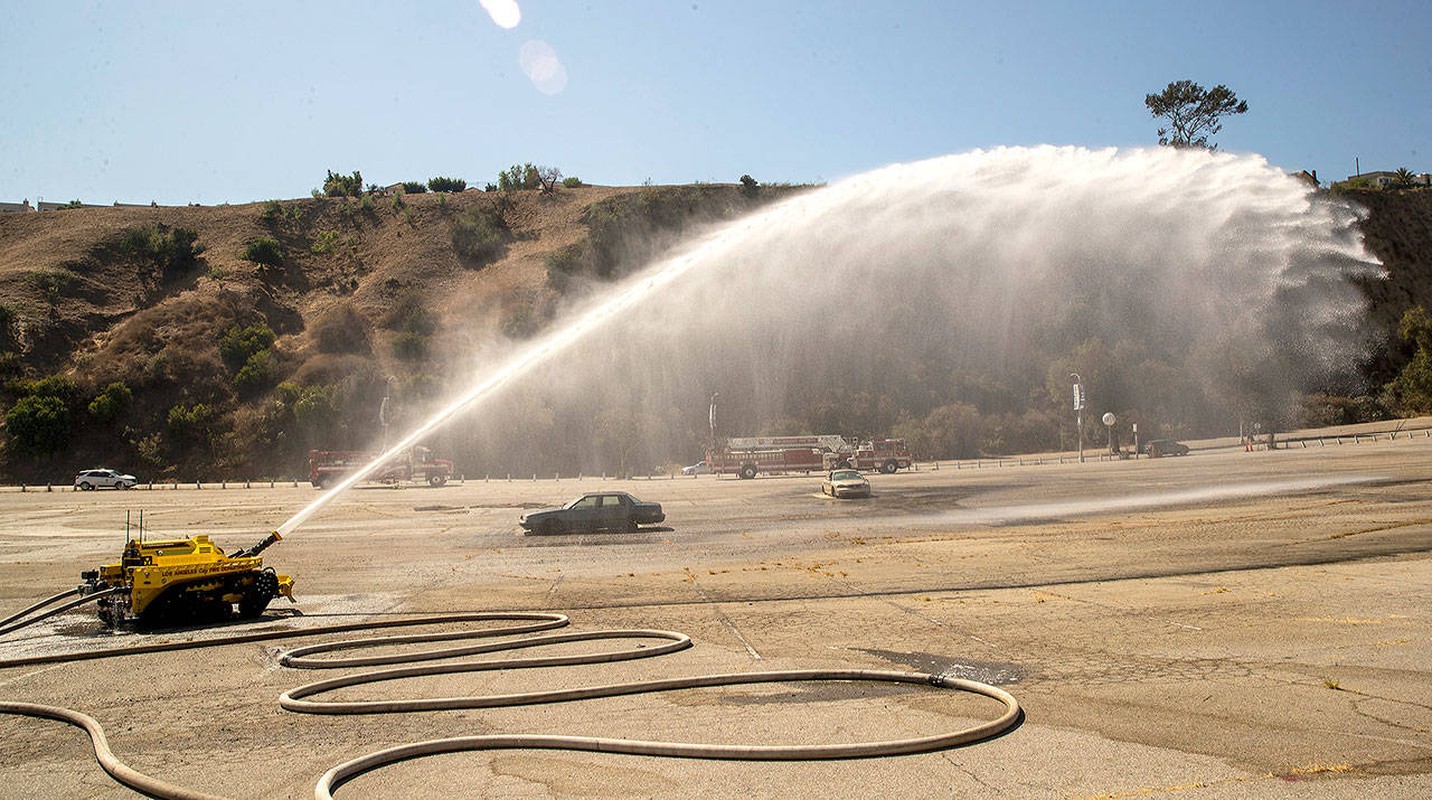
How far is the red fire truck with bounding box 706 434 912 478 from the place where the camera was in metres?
63.1

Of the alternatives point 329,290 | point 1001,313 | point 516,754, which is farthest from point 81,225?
point 516,754

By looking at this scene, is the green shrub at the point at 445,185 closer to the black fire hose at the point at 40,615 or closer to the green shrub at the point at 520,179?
the green shrub at the point at 520,179

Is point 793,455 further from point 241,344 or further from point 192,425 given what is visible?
point 241,344

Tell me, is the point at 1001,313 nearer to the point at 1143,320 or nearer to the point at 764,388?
the point at 1143,320

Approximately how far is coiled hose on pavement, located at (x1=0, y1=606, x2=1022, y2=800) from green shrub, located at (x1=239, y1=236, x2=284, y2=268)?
10624 cm

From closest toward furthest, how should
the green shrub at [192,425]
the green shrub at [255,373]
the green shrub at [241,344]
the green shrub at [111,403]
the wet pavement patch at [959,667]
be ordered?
1. the wet pavement patch at [959,667]
2. the green shrub at [111,403]
3. the green shrub at [192,425]
4. the green shrub at [255,373]
5. the green shrub at [241,344]

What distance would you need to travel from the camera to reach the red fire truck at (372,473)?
55781 millimetres

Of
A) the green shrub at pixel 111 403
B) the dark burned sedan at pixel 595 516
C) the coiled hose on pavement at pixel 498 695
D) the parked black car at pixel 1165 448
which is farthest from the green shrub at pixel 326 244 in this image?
the coiled hose on pavement at pixel 498 695

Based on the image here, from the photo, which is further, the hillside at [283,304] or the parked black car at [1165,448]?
the hillside at [283,304]

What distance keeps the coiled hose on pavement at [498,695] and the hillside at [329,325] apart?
64901mm

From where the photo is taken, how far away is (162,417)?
81.2 metres

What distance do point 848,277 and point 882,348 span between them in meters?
8.98

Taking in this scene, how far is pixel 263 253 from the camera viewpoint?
106 m

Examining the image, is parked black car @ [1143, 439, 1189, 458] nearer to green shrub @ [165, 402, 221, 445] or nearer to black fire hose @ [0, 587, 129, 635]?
black fire hose @ [0, 587, 129, 635]
